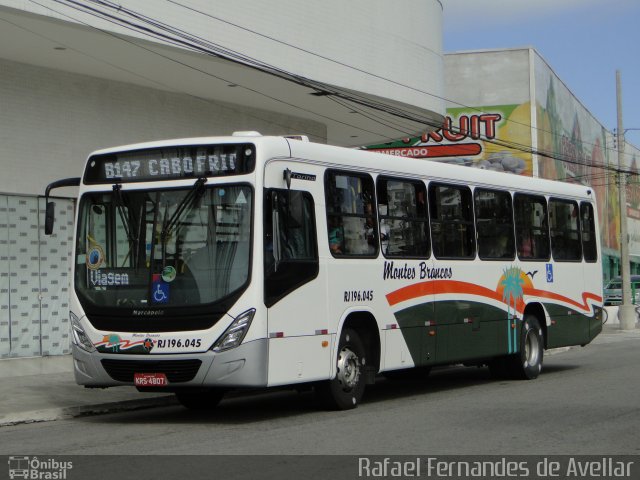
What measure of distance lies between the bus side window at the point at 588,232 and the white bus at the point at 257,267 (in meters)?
4.95

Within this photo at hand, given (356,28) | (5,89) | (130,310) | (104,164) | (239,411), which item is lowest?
(239,411)

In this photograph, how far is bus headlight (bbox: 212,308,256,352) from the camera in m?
11.6

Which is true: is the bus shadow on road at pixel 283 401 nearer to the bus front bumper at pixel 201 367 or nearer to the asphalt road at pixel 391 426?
the asphalt road at pixel 391 426

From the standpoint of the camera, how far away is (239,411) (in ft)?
45.1

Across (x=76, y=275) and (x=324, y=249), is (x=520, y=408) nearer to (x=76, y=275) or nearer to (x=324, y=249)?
(x=324, y=249)

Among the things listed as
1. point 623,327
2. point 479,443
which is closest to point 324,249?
point 479,443

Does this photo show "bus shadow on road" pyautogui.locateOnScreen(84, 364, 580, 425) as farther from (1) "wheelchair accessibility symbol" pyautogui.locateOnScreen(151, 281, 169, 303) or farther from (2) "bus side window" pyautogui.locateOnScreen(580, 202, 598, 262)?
(2) "bus side window" pyautogui.locateOnScreen(580, 202, 598, 262)

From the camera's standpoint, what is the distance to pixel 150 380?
11836 mm

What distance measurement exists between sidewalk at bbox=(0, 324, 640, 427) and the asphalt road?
28cm

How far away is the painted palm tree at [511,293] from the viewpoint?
55.2 feet

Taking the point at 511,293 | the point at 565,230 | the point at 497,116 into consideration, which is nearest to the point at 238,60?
the point at 565,230

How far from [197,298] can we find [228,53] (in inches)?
347

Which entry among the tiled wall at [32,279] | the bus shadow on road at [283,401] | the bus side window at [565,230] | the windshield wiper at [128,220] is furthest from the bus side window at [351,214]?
the tiled wall at [32,279]

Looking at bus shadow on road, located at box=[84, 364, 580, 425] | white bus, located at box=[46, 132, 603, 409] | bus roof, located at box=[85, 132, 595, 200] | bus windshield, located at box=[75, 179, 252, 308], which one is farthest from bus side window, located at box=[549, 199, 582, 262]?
bus windshield, located at box=[75, 179, 252, 308]
